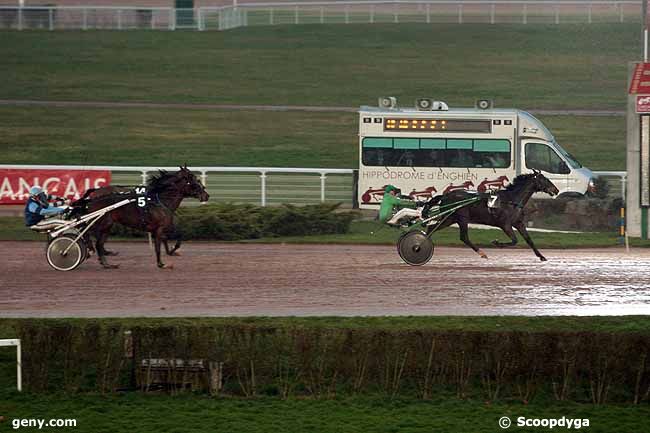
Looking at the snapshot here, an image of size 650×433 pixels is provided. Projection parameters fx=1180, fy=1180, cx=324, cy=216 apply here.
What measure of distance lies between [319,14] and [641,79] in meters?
36.6

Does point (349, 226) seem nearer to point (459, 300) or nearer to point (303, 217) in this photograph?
point (303, 217)

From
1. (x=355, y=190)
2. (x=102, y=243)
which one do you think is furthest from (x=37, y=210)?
(x=355, y=190)

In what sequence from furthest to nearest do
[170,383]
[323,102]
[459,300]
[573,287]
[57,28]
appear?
[57,28], [323,102], [573,287], [459,300], [170,383]

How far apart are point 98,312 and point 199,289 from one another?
219cm

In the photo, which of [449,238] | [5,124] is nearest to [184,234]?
[449,238]

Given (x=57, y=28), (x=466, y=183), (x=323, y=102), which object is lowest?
(x=466, y=183)

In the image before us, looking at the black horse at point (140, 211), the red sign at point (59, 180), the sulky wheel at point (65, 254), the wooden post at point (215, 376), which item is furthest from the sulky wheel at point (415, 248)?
the wooden post at point (215, 376)

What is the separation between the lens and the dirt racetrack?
14.0 meters

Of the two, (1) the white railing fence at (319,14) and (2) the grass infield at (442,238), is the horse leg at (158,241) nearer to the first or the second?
(2) the grass infield at (442,238)

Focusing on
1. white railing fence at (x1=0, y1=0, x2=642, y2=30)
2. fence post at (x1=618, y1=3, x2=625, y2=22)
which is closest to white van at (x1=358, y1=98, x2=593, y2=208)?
white railing fence at (x1=0, y1=0, x2=642, y2=30)

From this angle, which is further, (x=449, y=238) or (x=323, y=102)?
(x=323, y=102)

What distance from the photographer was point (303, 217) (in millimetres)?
22141

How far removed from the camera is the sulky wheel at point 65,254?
17.1 m

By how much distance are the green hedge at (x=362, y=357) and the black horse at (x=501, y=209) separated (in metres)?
7.34
